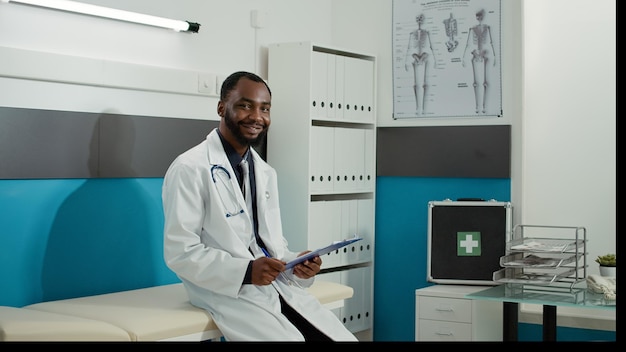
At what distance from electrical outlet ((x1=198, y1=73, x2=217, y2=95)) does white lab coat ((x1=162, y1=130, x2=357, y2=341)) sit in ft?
2.24

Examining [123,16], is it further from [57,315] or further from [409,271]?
[409,271]

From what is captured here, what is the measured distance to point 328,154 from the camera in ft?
12.4

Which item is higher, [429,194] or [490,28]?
[490,28]

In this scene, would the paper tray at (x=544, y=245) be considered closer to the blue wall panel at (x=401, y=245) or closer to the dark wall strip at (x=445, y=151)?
the dark wall strip at (x=445, y=151)

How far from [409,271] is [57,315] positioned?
2047mm

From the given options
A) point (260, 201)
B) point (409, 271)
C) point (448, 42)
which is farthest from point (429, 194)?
point (260, 201)

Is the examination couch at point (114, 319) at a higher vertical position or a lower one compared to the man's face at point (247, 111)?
lower

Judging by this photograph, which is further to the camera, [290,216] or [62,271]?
[290,216]

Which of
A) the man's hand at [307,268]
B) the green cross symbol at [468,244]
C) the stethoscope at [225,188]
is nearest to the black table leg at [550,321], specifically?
the green cross symbol at [468,244]

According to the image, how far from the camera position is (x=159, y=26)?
3240mm

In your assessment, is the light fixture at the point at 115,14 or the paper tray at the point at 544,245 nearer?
the light fixture at the point at 115,14

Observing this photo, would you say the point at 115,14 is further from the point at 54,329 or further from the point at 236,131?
the point at 54,329

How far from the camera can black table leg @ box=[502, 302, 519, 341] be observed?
3.47 metres

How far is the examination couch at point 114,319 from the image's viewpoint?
2.26 metres
